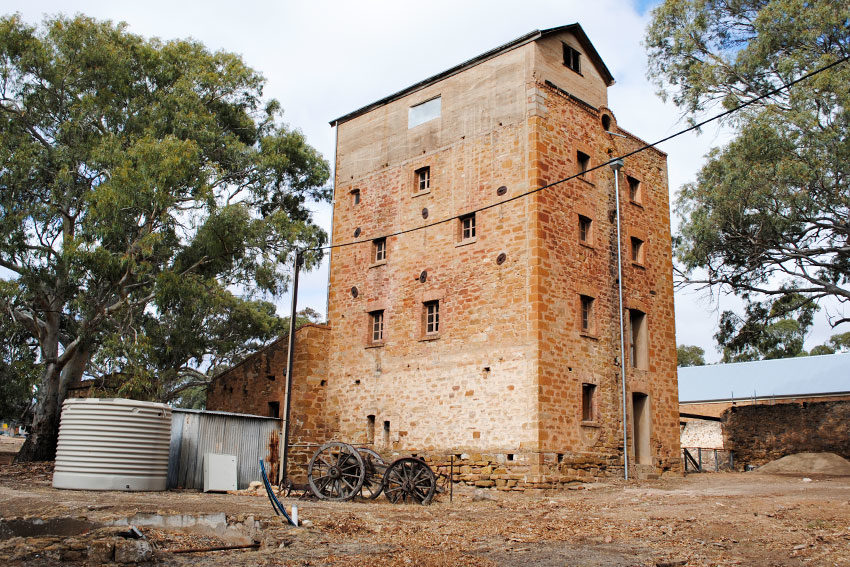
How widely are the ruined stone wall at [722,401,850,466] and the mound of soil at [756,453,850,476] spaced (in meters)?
1.26

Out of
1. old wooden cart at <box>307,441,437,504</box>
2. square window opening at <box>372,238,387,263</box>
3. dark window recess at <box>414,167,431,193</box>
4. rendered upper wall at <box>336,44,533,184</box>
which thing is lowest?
old wooden cart at <box>307,441,437,504</box>

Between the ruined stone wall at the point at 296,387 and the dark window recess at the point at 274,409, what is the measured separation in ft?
0.14

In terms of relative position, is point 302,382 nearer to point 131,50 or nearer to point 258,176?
point 258,176

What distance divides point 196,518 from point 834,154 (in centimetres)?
1966

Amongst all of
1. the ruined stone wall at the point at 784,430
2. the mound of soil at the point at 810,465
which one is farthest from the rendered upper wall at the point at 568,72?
the ruined stone wall at the point at 784,430

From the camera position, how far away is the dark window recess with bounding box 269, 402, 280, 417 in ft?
74.9

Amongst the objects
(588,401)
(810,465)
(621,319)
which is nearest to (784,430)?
(810,465)

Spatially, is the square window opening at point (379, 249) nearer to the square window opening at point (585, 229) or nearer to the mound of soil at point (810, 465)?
the square window opening at point (585, 229)

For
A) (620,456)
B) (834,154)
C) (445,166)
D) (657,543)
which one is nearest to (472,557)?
(657,543)

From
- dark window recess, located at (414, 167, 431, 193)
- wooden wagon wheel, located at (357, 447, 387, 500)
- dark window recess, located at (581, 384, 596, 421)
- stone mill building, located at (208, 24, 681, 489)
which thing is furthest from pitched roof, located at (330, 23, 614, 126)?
wooden wagon wheel, located at (357, 447, 387, 500)

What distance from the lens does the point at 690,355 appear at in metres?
68.2

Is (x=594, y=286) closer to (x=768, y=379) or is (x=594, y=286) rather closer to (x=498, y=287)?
(x=498, y=287)

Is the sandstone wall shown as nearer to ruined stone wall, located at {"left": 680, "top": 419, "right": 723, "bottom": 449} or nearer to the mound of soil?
the mound of soil

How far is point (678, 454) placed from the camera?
21328 millimetres
